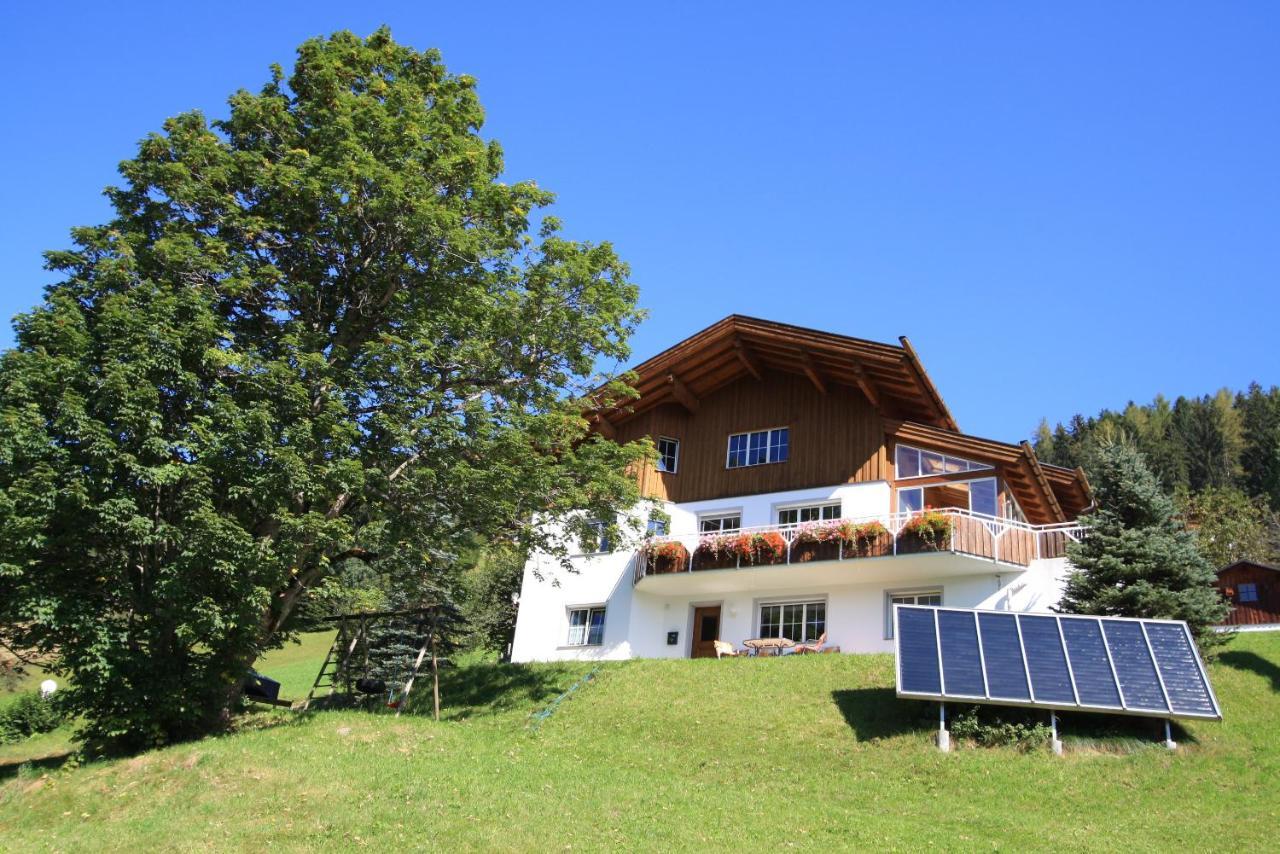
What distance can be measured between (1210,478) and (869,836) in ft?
245

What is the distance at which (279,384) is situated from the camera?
1561 cm

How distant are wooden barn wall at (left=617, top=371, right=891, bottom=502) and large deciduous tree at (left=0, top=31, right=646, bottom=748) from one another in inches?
307

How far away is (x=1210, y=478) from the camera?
73375 mm

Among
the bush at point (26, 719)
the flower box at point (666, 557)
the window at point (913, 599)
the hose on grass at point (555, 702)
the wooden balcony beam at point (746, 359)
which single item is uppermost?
the wooden balcony beam at point (746, 359)

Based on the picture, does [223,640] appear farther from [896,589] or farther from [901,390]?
[901,390]

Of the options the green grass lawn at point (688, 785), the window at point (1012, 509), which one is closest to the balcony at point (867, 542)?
the window at point (1012, 509)

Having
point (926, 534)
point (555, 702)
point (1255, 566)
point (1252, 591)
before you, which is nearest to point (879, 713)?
point (926, 534)

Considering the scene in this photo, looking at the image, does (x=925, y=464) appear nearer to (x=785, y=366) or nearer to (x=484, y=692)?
(x=785, y=366)

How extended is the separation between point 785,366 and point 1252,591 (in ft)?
59.8

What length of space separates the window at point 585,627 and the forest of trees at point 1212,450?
33816 mm

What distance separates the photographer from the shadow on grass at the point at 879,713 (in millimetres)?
16156

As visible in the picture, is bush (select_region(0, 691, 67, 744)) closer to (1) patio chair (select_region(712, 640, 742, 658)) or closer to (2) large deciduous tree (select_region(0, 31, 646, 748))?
(2) large deciduous tree (select_region(0, 31, 646, 748))

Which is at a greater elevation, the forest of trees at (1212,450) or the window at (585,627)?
the forest of trees at (1212,450)

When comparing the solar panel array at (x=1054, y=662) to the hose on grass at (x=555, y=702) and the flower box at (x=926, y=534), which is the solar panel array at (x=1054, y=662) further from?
the hose on grass at (x=555, y=702)
